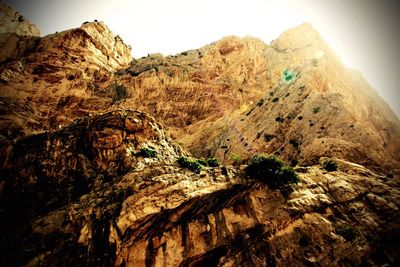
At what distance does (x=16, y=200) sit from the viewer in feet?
64.6

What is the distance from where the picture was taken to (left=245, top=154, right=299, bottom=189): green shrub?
23500mm

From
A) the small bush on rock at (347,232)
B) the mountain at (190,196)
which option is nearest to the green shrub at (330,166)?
the mountain at (190,196)

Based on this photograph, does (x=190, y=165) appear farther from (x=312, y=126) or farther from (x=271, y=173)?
(x=312, y=126)

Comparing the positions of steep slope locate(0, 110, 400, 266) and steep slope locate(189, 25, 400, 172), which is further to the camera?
steep slope locate(189, 25, 400, 172)

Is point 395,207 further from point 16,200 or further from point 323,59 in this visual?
point 323,59

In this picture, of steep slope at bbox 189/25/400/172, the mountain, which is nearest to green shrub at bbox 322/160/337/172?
the mountain

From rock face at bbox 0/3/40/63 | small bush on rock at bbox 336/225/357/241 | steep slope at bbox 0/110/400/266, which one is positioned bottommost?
small bush on rock at bbox 336/225/357/241

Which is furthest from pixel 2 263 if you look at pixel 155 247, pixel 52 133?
pixel 52 133

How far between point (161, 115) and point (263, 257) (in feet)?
138

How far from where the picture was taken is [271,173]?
77.7 ft

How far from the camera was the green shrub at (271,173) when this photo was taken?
2350 centimetres

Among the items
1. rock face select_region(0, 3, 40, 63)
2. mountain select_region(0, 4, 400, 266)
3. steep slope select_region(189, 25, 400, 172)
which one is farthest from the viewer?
rock face select_region(0, 3, 40, 63)

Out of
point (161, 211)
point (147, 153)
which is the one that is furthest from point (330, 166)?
point (147, 153)

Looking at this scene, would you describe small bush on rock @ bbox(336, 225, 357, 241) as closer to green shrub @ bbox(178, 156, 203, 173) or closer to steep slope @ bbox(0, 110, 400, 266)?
steep slope @ bbox(0, 110, 400, 266)
